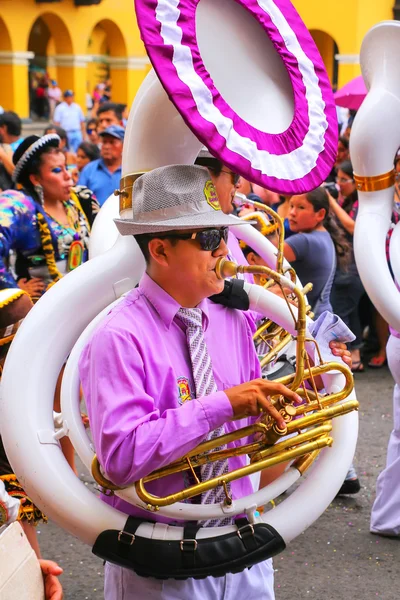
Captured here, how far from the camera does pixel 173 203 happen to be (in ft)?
6.67

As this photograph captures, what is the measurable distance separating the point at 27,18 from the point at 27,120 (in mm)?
2315

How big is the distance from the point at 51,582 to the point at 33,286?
2541mm

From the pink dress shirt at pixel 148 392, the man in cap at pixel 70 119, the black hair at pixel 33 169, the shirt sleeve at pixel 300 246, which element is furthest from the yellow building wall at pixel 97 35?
the pink dress shirt at pixel 148 392

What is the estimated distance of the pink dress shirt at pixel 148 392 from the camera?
1.90 m

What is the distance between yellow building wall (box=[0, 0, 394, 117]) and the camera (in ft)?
70.6

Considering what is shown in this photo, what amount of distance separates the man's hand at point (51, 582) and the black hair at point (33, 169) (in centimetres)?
288

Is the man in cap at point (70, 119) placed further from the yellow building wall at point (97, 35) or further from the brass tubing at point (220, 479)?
the brass tubing at point (220, 479)

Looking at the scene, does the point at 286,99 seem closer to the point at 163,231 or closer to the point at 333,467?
the point at 163,231

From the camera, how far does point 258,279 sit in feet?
13.1

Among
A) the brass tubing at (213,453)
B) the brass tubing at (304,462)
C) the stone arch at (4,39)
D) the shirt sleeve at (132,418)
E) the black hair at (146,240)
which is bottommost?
the stone arch at (4,39)

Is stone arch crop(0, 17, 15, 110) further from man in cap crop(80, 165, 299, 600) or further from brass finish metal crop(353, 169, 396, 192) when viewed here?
man in cap crop(80, 165, 299, 600)

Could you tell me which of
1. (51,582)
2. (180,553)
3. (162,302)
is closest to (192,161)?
(162,302)

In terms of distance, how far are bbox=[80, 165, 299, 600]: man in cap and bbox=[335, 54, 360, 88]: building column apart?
2030cm

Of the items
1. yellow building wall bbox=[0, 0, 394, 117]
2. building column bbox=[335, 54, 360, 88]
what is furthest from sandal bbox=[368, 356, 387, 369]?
building column bbox=[335, 54, 360, 88]
